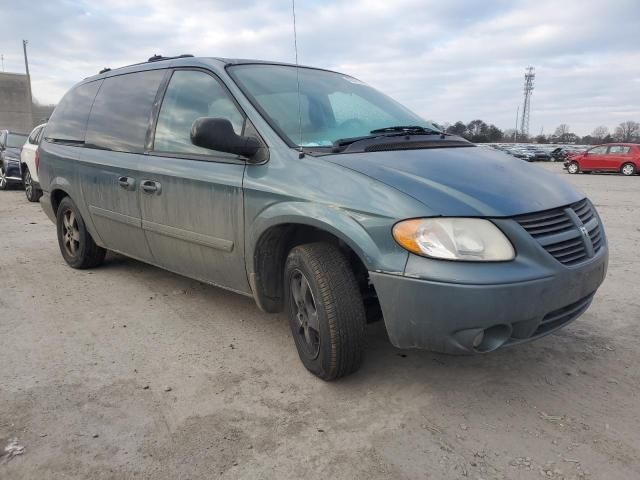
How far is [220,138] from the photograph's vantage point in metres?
2.71

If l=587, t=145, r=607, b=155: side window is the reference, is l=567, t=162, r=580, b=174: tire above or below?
below

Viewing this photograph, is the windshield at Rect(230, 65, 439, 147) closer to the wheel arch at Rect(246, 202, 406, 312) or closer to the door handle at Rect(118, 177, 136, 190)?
the wheel arch at Rect(246, 202, 406, 312)

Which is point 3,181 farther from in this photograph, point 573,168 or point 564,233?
point 573,168

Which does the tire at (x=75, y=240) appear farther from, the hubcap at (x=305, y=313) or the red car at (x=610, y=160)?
the red car at (x=610, y=160)

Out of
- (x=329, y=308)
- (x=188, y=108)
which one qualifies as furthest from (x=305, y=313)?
(x=188, y=108)

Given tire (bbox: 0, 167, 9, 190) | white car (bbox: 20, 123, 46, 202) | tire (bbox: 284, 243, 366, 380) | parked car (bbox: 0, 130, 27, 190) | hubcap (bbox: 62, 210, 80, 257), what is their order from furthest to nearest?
tire (bbox: 0, 167, 9, 190) → parked car (bbox: 0, 130, 27, 190) → white car (bbox: 20, 123, 46, 202) → hubcap (bbox: 62, 210, 80, 257) → tire (bbox: 284, 243, 366, 380)

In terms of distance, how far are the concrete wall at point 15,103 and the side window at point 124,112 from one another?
45649 millimetres

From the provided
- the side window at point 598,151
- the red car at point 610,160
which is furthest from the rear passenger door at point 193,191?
the side window at point 598,151

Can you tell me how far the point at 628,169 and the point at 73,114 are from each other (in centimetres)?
2472

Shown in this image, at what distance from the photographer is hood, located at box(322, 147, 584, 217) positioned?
7.47ft

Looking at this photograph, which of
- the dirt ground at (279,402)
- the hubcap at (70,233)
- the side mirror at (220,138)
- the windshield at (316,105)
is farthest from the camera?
the hubcap at (70,233)

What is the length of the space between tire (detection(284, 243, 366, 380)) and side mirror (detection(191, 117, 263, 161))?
0.64 m

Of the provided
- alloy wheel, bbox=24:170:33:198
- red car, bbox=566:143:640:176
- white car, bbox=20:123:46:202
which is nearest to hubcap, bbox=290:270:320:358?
white car, bbox=20:123:46:202

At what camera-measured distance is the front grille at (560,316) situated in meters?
2.38
